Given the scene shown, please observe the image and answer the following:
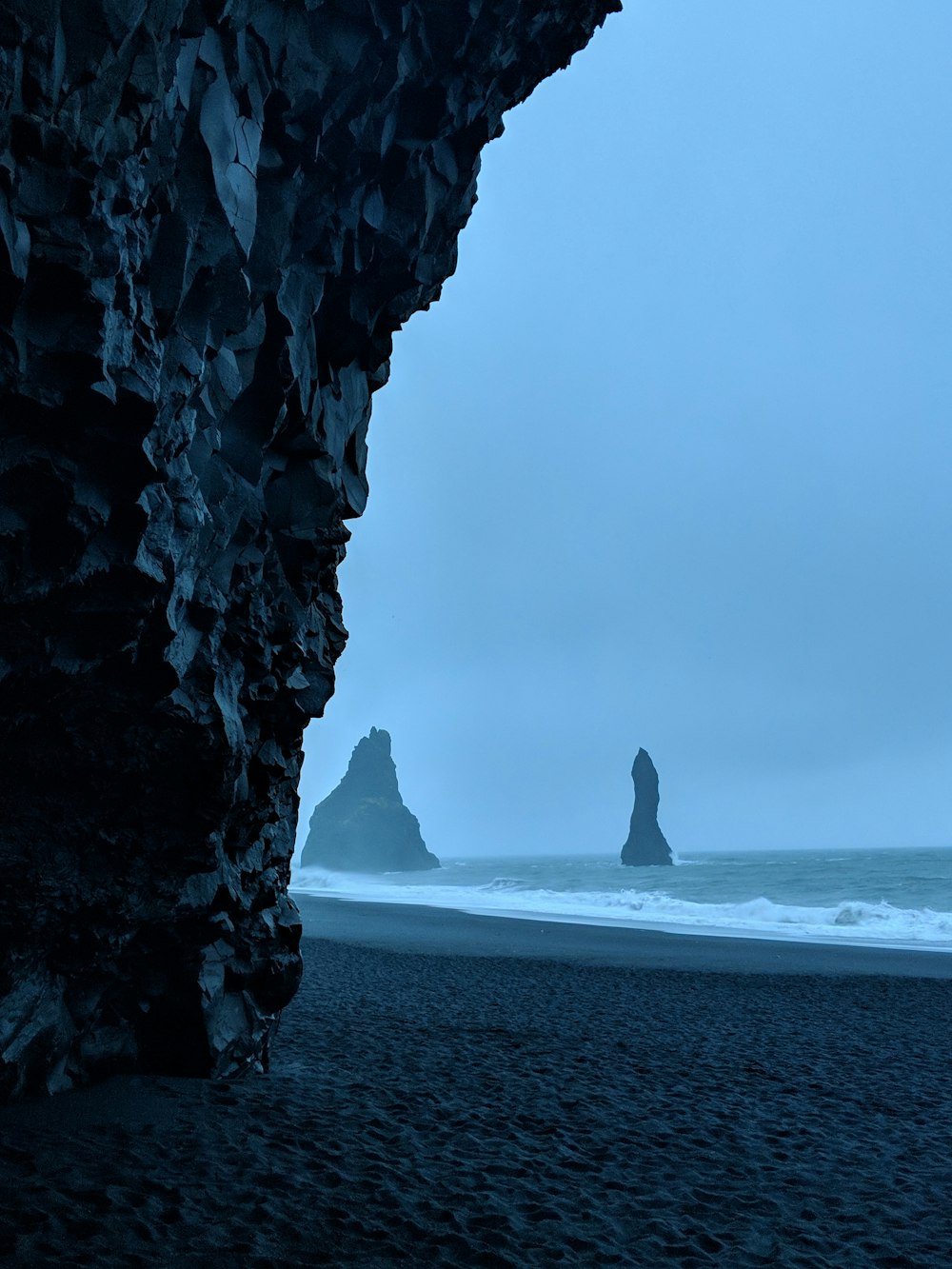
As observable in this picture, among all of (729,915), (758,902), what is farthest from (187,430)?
(758,902)

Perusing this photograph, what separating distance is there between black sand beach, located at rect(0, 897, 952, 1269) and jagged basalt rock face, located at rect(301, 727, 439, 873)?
130851 millimetres

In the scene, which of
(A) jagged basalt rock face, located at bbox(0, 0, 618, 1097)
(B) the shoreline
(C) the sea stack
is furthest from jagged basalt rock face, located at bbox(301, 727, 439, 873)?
(A) jagged basalt rock face, located at bbox(0, 0, 618, 1097)

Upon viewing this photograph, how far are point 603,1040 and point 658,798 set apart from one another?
436 feet

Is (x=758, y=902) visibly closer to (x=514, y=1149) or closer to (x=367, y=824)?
(x=514, y=1149)

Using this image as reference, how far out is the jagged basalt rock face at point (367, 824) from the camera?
475 feet

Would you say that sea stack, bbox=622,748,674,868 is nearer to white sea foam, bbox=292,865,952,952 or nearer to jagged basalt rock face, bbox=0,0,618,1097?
white sea foam, bbox=292,865,952,952

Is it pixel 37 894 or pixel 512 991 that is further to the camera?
pixel 512 991

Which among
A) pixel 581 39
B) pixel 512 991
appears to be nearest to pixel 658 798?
pixel 512 991

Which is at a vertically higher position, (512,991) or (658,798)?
(658,798)

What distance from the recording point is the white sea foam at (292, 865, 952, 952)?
37.2 meters

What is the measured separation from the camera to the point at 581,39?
12070mm

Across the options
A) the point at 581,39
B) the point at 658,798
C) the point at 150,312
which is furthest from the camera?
the point at 658,798

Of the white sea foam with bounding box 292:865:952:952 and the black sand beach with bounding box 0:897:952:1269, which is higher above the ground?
the white sea foam with bounding box 292:865:952:952

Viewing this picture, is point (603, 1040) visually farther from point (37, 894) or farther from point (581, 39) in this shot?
point (581, 39)
